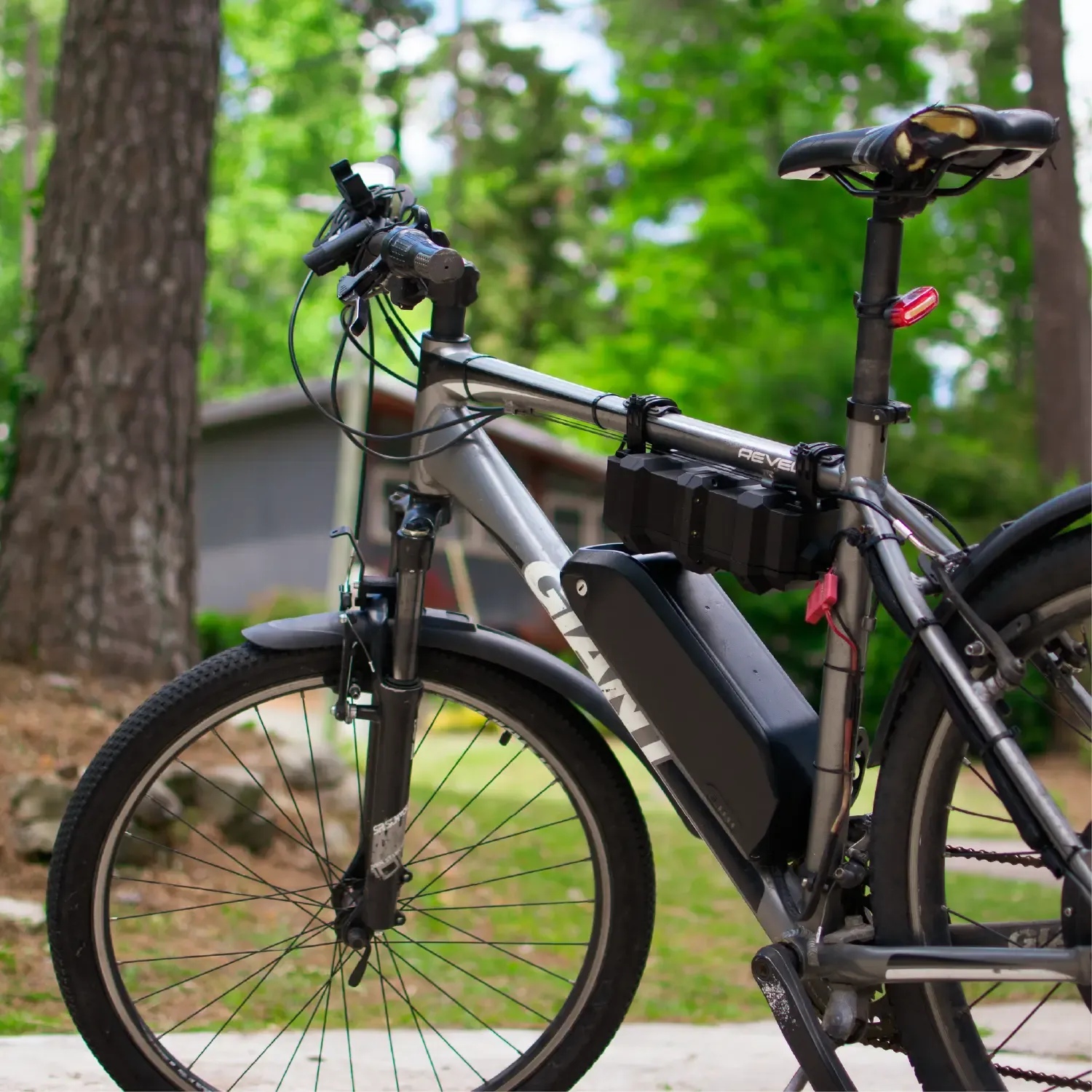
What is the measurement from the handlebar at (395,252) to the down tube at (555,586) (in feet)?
0.89

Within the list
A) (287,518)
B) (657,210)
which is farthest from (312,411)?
(657,210)

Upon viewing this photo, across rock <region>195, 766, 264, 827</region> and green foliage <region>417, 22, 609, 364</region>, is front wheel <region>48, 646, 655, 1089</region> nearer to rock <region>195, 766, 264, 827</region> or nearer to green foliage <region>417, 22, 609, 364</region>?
rock <region>195, 766, 264, 827</region>

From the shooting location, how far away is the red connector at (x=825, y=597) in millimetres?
2011

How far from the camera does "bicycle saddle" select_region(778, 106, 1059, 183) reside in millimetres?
1897

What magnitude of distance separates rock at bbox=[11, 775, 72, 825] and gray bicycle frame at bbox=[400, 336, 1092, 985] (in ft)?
7.88

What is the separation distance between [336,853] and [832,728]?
11.1 feet

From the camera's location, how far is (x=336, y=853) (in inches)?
201

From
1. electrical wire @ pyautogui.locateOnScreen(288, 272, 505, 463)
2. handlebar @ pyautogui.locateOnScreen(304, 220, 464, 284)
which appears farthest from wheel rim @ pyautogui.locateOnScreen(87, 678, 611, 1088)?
handlebar @ pyautogui.locateOnScreen(304, 220, 464, 284)

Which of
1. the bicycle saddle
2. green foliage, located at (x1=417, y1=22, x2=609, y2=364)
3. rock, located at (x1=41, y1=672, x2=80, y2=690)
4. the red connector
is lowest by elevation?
the red connector

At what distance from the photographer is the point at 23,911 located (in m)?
3.92

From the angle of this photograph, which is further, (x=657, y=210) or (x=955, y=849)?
(x=657, y=210)

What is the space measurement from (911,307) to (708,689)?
0.65 meters

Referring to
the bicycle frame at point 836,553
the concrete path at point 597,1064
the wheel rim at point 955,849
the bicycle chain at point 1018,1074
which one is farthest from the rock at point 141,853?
the wheel rim at point 955,849

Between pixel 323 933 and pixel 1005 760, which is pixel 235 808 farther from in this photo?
pixel 1005 760
